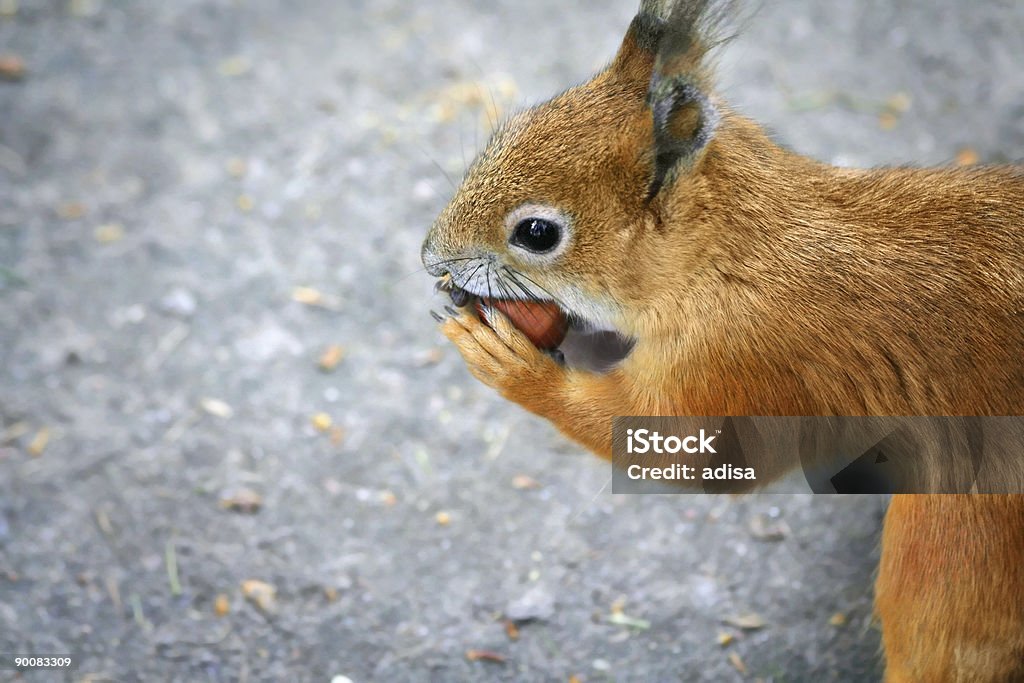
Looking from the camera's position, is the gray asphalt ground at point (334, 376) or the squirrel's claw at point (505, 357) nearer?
the squirrel's claw at point (505, 357)

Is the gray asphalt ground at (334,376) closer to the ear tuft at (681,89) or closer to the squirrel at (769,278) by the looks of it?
the ear tuft at (681,89)

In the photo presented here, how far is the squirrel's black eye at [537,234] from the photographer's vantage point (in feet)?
7.14

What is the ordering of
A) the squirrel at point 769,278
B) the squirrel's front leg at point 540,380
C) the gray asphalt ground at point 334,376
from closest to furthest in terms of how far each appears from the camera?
the squirrel at point 769,278
the squirrel's front leg at point 540,380
the gray asphalt ground at point 334,376

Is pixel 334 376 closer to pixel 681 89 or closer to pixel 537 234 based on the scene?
pixel 537 234

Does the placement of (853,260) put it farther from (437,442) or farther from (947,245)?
(437,442)

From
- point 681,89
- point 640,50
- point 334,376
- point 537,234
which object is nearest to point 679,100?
point 681,89

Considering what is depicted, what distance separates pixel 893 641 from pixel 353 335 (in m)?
2.12

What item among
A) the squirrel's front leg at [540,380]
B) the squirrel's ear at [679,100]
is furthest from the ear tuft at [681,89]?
the squirrel's front leg at [540,380]

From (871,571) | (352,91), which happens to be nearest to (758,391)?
(871,571)

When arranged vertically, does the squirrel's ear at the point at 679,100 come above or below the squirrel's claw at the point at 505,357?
above

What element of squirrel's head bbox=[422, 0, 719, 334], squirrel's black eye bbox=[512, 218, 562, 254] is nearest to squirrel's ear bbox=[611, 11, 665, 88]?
squirrel's head bbox=[422, 0, 719, 334]

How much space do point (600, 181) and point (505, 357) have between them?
468 millimetres

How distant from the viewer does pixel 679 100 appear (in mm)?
2066

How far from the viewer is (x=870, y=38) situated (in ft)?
15.0
